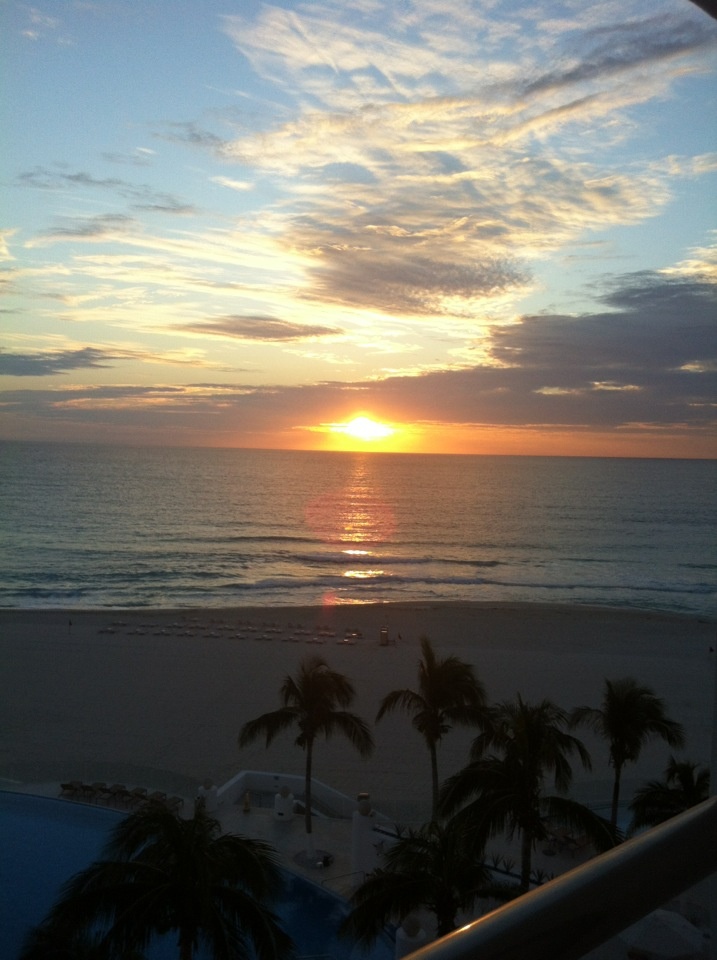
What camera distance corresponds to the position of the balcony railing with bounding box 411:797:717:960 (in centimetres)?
86

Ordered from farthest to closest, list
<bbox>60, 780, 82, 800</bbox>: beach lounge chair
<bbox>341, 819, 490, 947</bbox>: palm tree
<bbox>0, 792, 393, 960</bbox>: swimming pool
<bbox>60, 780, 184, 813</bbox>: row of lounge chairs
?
<bbox>60, 780, 82, 800</bbox>: beach lounge chair, <bbox>60, 780, 184, 813</bbox>: row of lounge chairs, <bbox>0, 792, 393, 960</bbox>: swimming pool, <bbox>341, 819, 490, 947</bbox>: palm tree

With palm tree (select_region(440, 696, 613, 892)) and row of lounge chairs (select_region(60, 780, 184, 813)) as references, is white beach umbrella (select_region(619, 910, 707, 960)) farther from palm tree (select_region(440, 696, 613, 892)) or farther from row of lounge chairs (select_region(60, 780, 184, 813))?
row of lounge chairs (select_region(60, 780, 184, 813))

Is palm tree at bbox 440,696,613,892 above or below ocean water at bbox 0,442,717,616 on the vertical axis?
above

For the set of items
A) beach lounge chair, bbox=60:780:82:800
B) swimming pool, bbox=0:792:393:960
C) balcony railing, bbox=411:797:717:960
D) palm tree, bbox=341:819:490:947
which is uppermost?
balcony railing, bbox=411:797:717:960

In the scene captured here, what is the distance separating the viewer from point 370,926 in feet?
22.5

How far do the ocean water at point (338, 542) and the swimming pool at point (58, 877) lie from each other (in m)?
27.0

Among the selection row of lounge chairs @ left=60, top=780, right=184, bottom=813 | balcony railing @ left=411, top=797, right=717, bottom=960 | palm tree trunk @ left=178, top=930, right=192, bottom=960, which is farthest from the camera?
row of lounge chairs @ left=60, top=780, right=184, bottom=813

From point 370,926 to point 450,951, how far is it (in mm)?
6840

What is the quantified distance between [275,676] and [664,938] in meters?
23.4

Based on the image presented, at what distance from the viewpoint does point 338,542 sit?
2453 inches

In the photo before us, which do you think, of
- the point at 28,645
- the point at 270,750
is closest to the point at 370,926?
the point at 270,750

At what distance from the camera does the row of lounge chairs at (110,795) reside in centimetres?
1359

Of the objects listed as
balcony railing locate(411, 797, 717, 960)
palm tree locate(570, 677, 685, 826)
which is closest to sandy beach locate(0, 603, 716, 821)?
palm tree locate(570, 677, 685, 826)

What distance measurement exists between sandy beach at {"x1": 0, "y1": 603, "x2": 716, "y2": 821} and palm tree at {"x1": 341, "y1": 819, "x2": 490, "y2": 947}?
737 cm
